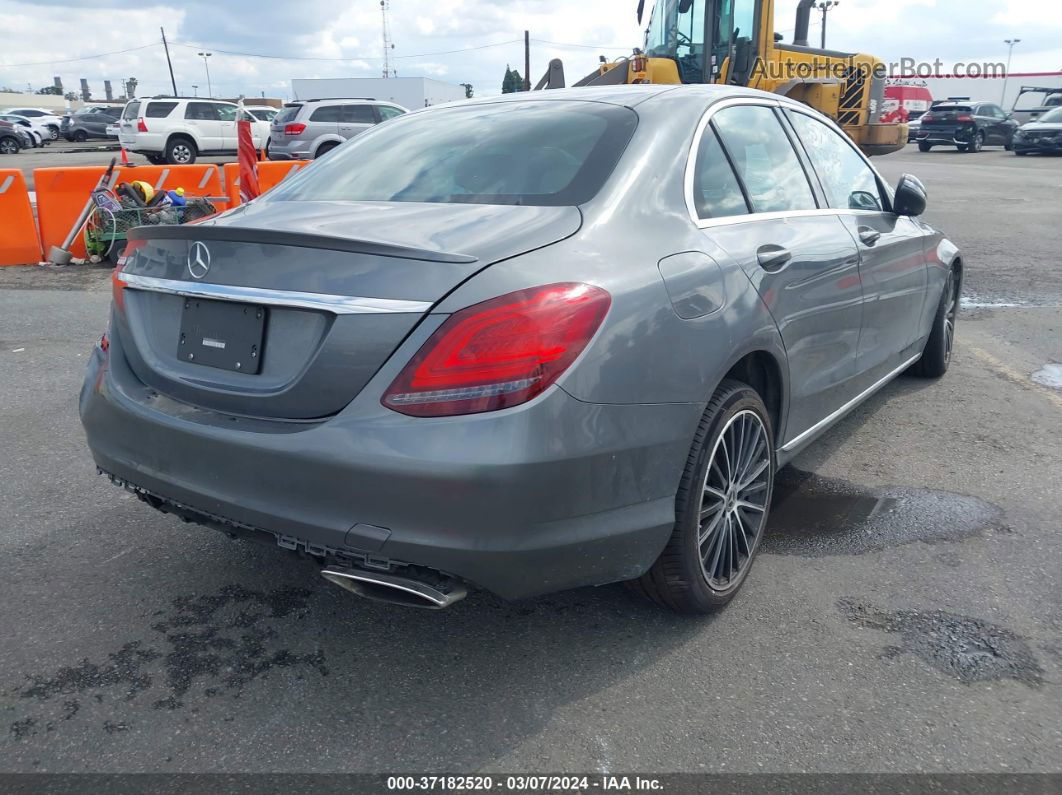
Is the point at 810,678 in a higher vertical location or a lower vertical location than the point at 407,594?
lower

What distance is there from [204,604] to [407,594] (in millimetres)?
1058

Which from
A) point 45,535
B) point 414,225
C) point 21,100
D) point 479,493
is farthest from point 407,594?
point 21,100

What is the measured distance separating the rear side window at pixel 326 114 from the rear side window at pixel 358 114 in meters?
0.16

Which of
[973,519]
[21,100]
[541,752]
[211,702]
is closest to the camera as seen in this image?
[541,752]

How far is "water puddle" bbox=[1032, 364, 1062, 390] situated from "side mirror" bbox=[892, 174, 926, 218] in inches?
78.5

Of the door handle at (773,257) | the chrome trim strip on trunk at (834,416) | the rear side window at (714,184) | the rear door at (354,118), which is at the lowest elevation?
the chrome trim strip on trunk at (834,416)

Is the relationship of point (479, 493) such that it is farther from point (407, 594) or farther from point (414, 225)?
point (414, 225)

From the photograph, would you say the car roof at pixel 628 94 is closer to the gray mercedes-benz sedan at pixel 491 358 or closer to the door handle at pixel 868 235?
the gray mercedes-benz sedan at pixel 491 358

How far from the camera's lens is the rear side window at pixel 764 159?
10.9 ft

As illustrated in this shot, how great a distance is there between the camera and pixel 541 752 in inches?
91.4

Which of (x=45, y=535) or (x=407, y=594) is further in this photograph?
(x=45, y=535)

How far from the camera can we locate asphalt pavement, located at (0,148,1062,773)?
233 cm

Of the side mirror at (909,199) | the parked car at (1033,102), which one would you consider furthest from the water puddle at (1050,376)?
the parked car at (1033,102)

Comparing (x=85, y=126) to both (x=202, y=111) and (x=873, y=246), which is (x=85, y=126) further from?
(x=873, y=246)
